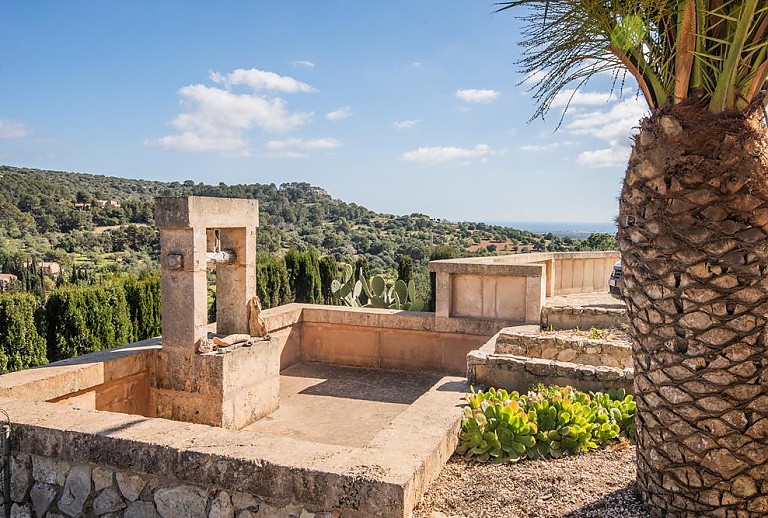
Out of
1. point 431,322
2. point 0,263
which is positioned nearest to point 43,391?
point 431,322

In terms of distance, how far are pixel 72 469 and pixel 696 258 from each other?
343cm

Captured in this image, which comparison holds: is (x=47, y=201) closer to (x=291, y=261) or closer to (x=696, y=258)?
(x=291, y=261)

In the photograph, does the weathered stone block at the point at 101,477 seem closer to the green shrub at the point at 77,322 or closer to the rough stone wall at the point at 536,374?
the rough stone wall at the point at 536,374

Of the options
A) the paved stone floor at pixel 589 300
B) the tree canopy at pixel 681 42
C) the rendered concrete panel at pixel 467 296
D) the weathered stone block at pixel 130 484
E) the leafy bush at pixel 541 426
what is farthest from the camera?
the paved stone floor at pixel 589 300

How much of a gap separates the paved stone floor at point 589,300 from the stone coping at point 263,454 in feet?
17.0

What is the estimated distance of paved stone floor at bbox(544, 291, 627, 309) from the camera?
8.45 metres

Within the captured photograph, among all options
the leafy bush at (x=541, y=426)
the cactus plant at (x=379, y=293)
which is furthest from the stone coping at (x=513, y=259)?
the leafy bush at (x=541, y=426)

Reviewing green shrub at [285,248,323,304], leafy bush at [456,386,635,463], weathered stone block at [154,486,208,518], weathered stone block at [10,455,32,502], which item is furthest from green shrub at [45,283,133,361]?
leafy bush at [456,386,635,463]

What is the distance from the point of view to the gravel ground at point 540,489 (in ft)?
8.84

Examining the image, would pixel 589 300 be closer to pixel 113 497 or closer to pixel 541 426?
pixel 541 426

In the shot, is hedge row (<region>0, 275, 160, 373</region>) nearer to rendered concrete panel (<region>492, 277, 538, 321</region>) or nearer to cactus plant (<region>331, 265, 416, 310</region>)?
cactus plant (<region>331, 265, 416, 310</region>)

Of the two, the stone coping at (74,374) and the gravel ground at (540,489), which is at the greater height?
the stone coping at (74,374)

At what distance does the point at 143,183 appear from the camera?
49.4 meters

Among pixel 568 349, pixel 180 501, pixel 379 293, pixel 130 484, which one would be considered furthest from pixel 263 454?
pixel 379 293
